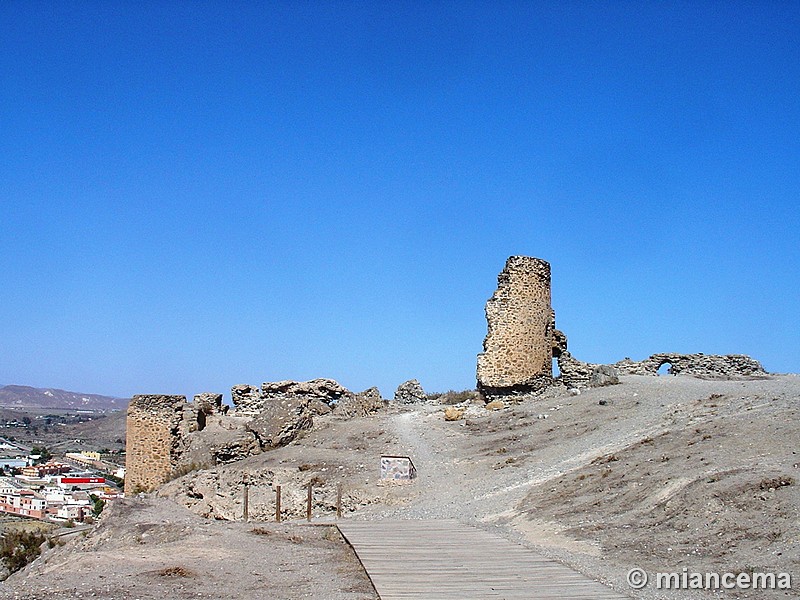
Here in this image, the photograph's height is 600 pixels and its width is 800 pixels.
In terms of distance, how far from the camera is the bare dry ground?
8.85 metres

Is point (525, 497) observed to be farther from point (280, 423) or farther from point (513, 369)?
point (513, 369)

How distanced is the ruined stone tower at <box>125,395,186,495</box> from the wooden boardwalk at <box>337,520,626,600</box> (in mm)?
11191

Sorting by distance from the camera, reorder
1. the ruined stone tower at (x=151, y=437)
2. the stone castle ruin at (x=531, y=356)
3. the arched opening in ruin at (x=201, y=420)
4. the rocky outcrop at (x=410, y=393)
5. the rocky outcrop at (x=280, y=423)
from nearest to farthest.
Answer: the rocky outcrop at (x=280, y=423) < the ruined stone tower at (x=151, y=437) < the arched opening in ruin at (x=201, y=420) < the stone castle ruin at (x=531, y=356) < the rocky outcrop at (x=410, y=393)

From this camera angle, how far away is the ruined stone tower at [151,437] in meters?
21.5

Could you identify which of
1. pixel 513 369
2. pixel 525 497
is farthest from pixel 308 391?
pixel 525 497

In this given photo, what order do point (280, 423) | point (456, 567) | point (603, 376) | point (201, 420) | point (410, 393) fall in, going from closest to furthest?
1. point (456, 567)
2. point (280, 423)
3. point (201, 420)
4. point (603, 376)
5. point (410, 393)

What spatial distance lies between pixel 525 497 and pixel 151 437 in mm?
12194

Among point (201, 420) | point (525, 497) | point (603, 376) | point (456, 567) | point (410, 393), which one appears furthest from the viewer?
point (410, 393)

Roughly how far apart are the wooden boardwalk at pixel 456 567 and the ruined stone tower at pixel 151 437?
11.2 m

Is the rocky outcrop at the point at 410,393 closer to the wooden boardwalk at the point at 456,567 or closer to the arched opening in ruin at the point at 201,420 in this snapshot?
the arched opening in ruin at the point at 201,420

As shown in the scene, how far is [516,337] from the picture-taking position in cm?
2550

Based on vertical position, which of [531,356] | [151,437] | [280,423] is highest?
[531,356]

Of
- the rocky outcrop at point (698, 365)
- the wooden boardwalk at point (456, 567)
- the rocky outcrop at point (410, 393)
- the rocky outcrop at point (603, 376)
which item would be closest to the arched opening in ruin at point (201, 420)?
the rocky outcrop at point (410, 393)

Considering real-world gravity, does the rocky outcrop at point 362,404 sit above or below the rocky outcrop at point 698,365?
below
